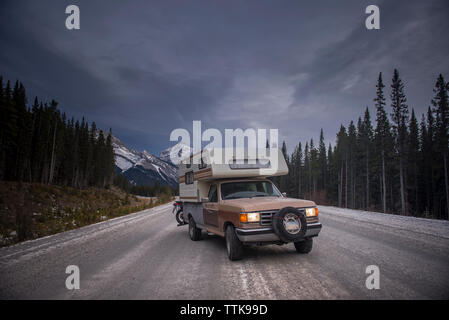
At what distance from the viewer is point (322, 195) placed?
52.4 metres

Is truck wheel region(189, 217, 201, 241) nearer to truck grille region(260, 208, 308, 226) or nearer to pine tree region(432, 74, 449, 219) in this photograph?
truck grille region(260, 208, 308, 226)

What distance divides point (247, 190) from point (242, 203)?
143 cm

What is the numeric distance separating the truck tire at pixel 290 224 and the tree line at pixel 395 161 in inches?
811

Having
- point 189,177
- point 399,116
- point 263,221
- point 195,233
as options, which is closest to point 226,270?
point 263,221

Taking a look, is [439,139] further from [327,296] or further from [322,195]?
[327,296]

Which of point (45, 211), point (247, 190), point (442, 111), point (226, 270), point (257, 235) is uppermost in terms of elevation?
point (442, 111)

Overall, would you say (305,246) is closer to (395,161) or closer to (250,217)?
(250,217)

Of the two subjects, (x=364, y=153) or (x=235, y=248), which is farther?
(x=364, y=153)

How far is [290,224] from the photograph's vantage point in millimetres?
5508

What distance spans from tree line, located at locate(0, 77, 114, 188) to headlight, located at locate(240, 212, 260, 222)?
52.1 meters

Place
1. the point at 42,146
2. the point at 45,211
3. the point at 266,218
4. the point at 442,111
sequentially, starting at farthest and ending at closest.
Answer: the point at 42,146
the point at 442,111
the point at 45,211
the point at 266,218

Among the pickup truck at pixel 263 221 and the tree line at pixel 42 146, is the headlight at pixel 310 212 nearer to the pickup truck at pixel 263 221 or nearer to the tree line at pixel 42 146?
the pickup truck at pixel 263 221

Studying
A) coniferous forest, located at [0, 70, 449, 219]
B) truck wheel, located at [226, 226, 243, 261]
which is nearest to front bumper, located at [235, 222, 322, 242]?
truck wheel, located at [226, 226, 243, 261]
